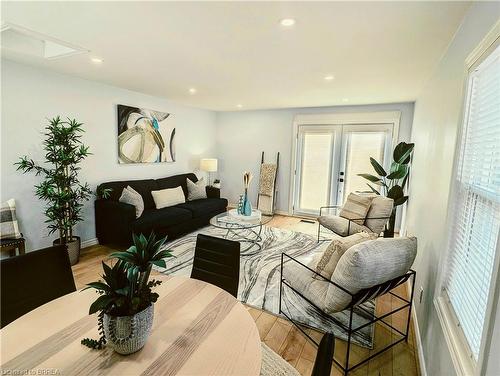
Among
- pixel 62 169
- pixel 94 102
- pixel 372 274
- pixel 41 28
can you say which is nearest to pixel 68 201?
pixel 62 169

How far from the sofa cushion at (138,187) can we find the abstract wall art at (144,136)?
0.40 meters

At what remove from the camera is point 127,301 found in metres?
1.01

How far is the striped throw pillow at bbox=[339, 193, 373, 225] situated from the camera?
3703mm

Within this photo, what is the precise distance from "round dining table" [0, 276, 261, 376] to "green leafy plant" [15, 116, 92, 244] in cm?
227

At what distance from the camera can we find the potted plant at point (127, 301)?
0.99m

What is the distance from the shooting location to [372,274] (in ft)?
5.64

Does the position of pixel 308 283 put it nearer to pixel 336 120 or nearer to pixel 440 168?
pixel 440 168

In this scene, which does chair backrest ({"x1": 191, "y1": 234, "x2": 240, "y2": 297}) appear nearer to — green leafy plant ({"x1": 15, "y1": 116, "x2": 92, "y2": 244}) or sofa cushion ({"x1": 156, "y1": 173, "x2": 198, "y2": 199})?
green leafy plant ({"x1": 15, "y1": 116, "x2": 92, "y2": 244})

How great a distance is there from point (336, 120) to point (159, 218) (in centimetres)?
388

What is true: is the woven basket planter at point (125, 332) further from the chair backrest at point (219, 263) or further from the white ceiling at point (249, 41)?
the white ceiling at point (249, 41)

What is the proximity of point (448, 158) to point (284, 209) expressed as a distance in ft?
14.1

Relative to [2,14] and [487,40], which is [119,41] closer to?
[2,14]

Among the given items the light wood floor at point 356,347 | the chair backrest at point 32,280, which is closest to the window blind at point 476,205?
the light wood floor at point 356,347

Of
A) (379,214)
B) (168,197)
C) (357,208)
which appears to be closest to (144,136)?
(168,197)
